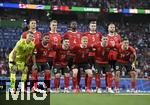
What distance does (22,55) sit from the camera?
10.1m

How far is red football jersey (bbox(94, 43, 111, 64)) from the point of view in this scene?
36.0ft

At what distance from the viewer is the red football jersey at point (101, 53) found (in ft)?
36.0

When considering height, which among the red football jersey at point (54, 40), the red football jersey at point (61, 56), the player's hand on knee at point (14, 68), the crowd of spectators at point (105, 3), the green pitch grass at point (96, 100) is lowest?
the green pitch grass at point (96, 100)

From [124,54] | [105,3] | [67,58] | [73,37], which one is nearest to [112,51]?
[124,54]

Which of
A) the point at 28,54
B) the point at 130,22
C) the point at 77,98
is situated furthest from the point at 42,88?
the point at 130,22

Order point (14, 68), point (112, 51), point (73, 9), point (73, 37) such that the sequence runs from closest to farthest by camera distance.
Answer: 1. point (14, 68)
2. point (112, 51)
3. point (73, 37)
4. point (73, 9)

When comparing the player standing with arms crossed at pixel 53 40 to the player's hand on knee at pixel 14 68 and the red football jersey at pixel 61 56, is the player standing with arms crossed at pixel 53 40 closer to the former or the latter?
the red football jersey at pixel 61 56

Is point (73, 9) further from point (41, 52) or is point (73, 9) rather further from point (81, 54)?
point (41, 52)

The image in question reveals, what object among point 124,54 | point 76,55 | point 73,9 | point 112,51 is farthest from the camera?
point 73,9

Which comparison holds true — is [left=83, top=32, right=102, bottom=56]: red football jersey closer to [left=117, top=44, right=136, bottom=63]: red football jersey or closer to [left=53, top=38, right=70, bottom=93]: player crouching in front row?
[left=117, top=44, right=136, bottom=63]: red football jersey

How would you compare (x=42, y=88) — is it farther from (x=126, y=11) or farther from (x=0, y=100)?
(x=126, y=11)

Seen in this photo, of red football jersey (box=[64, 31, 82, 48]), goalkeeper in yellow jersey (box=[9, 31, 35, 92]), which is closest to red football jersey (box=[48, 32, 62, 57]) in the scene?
red football jersey (box=[64, 31, 82, 48])

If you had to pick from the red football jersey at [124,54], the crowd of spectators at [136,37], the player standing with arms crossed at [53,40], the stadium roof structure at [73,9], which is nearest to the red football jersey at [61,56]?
the player standing with arms crossed at [53,40]

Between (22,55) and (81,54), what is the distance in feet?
5.25
